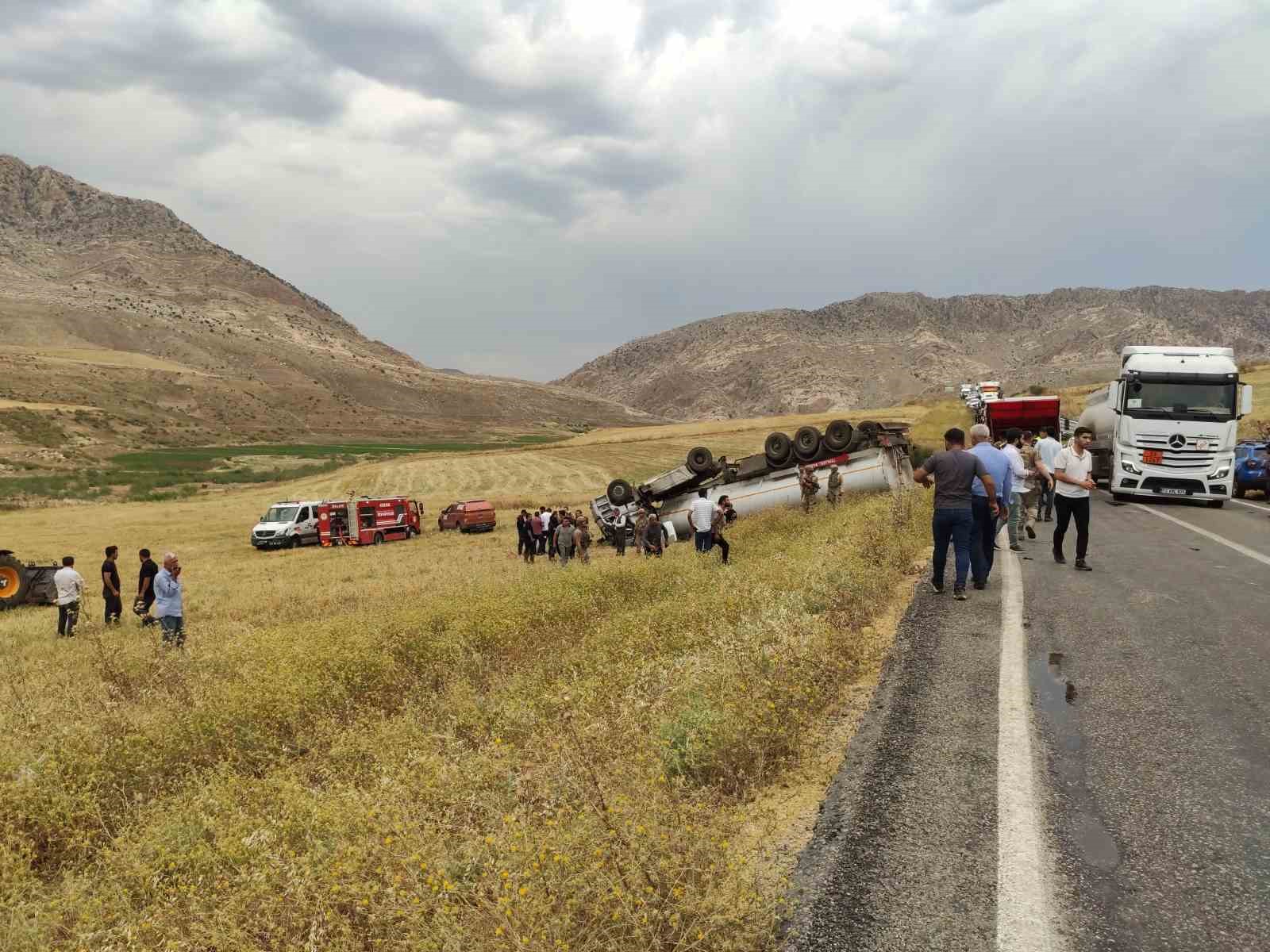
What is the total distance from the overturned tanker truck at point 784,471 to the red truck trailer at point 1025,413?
26.2 ft

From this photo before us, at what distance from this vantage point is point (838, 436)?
2114 centimetres

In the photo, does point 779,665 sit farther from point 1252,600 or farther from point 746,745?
point 1252,600

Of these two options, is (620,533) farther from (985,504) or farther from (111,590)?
(985,504)

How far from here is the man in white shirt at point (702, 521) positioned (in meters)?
15.3

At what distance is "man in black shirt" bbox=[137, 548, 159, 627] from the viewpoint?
1330cm

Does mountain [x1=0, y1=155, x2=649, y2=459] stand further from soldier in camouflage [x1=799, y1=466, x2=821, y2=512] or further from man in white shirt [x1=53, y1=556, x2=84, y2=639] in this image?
soldier in camouflage [x1=799, y1=466, x2=821, y2=512]

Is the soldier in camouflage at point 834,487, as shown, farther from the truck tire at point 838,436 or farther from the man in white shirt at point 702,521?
the man in white shirt at point 702,521

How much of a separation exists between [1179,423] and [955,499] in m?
13.2

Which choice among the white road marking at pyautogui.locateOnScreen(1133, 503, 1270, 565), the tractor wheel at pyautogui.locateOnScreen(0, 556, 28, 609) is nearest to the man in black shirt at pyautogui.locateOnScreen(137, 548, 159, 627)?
the tractor wheel at pyautogui.locateOnScreen(0, 556, 28, 609)

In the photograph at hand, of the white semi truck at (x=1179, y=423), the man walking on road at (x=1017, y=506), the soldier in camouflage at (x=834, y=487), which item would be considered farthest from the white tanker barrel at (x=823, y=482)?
the man walking on road at (x=1017, y=506)

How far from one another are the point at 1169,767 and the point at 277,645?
8.47 metres

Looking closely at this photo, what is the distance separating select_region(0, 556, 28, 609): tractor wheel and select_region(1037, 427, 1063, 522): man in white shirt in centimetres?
2348

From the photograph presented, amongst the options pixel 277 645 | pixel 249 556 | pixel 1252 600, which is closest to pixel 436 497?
pixel 249 556

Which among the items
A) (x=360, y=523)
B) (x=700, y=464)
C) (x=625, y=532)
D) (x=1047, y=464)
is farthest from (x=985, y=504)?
(x=360, y=523)
